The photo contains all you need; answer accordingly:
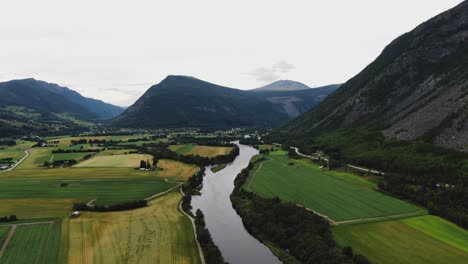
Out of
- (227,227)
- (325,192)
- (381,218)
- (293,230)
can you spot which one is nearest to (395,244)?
(381,218)

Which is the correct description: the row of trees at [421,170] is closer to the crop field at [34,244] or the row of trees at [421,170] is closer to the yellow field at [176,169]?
the yellow field at [176,169]

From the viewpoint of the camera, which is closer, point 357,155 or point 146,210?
point 146,210

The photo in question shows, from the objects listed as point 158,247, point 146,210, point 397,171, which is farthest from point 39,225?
point 397,171

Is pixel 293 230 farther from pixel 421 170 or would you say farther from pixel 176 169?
pixel 176 169

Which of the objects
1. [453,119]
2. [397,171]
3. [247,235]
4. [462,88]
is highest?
[462,88]

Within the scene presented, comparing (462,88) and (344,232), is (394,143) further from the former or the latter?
(344,232)

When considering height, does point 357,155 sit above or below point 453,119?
below

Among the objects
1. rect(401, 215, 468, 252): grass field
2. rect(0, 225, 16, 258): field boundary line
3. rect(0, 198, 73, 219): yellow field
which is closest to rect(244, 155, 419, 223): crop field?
rect(401, 215, 468, 252): grass field
